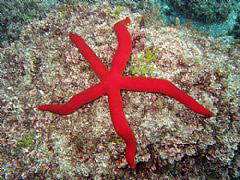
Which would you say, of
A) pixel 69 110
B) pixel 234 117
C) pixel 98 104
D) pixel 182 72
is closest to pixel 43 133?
pixel 69 110

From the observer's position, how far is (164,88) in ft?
10.9

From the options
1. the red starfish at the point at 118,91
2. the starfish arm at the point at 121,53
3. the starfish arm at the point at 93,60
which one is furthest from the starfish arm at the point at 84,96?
the starfish arm at the point at 121,53

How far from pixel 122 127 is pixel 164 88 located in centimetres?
108

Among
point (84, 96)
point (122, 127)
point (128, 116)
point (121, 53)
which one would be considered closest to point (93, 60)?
point (121, 53)

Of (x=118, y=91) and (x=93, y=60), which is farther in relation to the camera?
(x=93, y=60)

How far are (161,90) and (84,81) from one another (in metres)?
1.76

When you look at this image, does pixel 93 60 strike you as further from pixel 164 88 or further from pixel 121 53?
pixel 164 88

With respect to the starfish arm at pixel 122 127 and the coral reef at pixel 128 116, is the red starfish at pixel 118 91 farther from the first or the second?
the coral reef at pixel 128 116

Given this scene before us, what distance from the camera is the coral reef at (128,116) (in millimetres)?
3549

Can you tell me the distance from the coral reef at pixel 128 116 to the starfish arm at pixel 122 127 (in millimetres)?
305

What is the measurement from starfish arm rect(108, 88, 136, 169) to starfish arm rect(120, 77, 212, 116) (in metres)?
0.40

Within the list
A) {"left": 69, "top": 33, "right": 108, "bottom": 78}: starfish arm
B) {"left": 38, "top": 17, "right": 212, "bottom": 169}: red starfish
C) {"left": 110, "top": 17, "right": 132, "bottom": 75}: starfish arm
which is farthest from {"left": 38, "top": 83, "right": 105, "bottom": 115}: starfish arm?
{"left": 110, "top": 17, "right": 132, "bottom": 75}: starfish arm

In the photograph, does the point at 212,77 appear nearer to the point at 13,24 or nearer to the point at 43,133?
the point at 43,133

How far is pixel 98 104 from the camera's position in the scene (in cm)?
387
